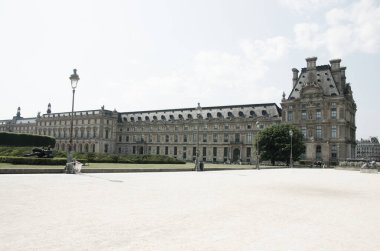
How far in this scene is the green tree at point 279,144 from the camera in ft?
240

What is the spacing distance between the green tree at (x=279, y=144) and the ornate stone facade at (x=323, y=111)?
479 inches

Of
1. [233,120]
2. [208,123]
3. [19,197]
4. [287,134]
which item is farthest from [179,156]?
[19,197]

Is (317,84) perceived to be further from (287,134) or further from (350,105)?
(287,134)

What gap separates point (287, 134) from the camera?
73.4 m

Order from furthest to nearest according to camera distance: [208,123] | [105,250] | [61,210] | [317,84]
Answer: [208,123], [317,84], [61,210], [105,250]

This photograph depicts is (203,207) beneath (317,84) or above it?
beneath

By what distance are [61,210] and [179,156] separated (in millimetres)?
102707

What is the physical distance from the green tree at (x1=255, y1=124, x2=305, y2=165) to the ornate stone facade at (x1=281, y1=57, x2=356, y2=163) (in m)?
12.2

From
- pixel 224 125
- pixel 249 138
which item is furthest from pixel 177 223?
pixel 224 125

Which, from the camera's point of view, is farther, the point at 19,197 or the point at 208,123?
the point at 208,123

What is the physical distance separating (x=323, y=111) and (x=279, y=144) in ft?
64.9

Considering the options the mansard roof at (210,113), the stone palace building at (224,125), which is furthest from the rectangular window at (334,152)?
the mansard roof at (210,113)

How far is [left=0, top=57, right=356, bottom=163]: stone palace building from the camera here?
84.2m

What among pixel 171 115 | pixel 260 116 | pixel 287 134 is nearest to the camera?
pixel 287 134
